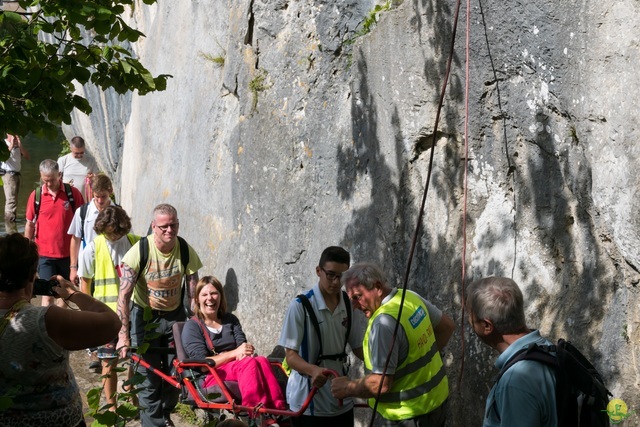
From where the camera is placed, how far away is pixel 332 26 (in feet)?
23.1

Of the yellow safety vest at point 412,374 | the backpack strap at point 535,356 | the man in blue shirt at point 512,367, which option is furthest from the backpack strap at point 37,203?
the backpack strap at point 535,356

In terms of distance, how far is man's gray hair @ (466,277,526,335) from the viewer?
3.52m

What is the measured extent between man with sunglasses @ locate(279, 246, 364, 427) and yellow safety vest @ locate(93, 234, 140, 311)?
2.44 meters

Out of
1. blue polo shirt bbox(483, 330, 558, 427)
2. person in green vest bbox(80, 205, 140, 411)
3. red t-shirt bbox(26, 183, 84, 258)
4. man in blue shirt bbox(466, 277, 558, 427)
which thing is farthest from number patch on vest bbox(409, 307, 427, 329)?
red t-shirt bbox(26, 183, 84, 258)

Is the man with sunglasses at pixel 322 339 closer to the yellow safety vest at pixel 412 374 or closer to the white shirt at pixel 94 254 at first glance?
the yellow safety vest at pixel 412 374

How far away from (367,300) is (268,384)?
156 centimetres

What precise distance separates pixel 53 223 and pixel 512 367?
681cm

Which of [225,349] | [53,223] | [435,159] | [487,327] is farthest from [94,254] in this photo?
[487,327]

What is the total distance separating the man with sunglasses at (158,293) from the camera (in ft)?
22.7

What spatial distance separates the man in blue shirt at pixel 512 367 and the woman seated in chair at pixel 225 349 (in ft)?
8.57

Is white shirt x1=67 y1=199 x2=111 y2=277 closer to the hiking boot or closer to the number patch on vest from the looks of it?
the hiking boot

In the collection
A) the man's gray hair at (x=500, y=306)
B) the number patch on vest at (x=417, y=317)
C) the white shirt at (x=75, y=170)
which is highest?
the white shirt at (x=75, y=170)

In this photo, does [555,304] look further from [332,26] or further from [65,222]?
[65,222]

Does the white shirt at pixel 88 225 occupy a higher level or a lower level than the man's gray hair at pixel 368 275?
higher
